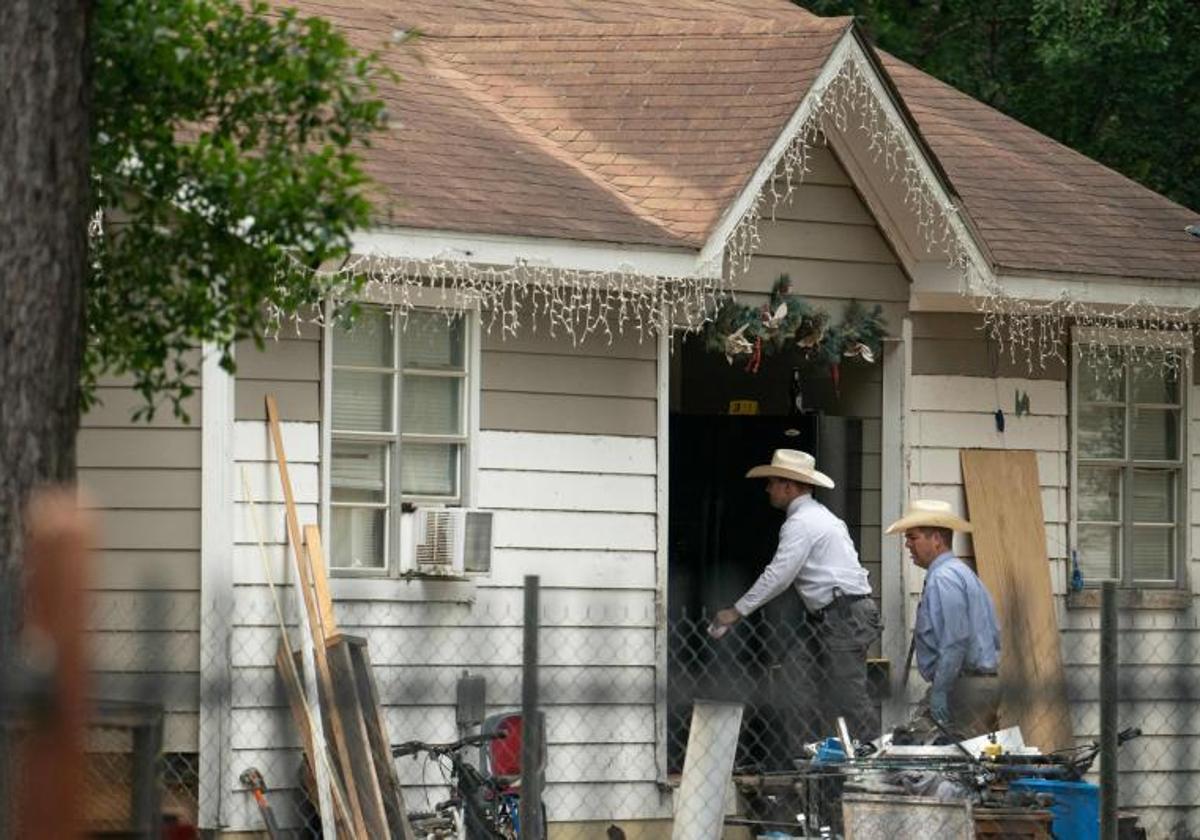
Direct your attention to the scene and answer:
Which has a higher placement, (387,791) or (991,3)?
(991,3)

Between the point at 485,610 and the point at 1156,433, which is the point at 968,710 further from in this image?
the point at 1156,433

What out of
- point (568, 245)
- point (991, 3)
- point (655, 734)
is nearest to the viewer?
point (568, 245)

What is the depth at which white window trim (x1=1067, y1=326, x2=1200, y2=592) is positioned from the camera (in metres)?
15.0

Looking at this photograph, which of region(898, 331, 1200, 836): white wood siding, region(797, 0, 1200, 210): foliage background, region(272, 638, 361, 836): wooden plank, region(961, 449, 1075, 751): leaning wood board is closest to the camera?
region(272, 638, 361, 836): wooden plank

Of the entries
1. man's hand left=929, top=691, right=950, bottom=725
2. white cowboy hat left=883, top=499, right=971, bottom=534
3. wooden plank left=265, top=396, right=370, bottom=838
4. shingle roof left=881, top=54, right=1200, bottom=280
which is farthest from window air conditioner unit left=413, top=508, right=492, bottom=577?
shingle roof left=881, top=54, right=1200, bottom=280

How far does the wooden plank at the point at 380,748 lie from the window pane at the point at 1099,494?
5511 millimetres

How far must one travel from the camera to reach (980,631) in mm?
12867

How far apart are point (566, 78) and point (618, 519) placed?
8.34 feet

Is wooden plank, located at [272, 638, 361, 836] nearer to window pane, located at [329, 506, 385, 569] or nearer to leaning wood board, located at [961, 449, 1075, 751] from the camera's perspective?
window pane, located at [329, 506, 385, 569]

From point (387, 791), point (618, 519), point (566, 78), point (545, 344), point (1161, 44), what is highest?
point (1161, 44)

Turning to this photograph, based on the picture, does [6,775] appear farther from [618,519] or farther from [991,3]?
[991,3]

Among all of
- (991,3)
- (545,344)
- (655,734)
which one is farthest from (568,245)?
(991,3)

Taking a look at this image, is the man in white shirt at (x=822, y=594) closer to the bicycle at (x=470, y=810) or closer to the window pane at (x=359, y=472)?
the window pane at (x=359, y=472)

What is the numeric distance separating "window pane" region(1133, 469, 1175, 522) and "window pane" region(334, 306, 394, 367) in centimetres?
491
